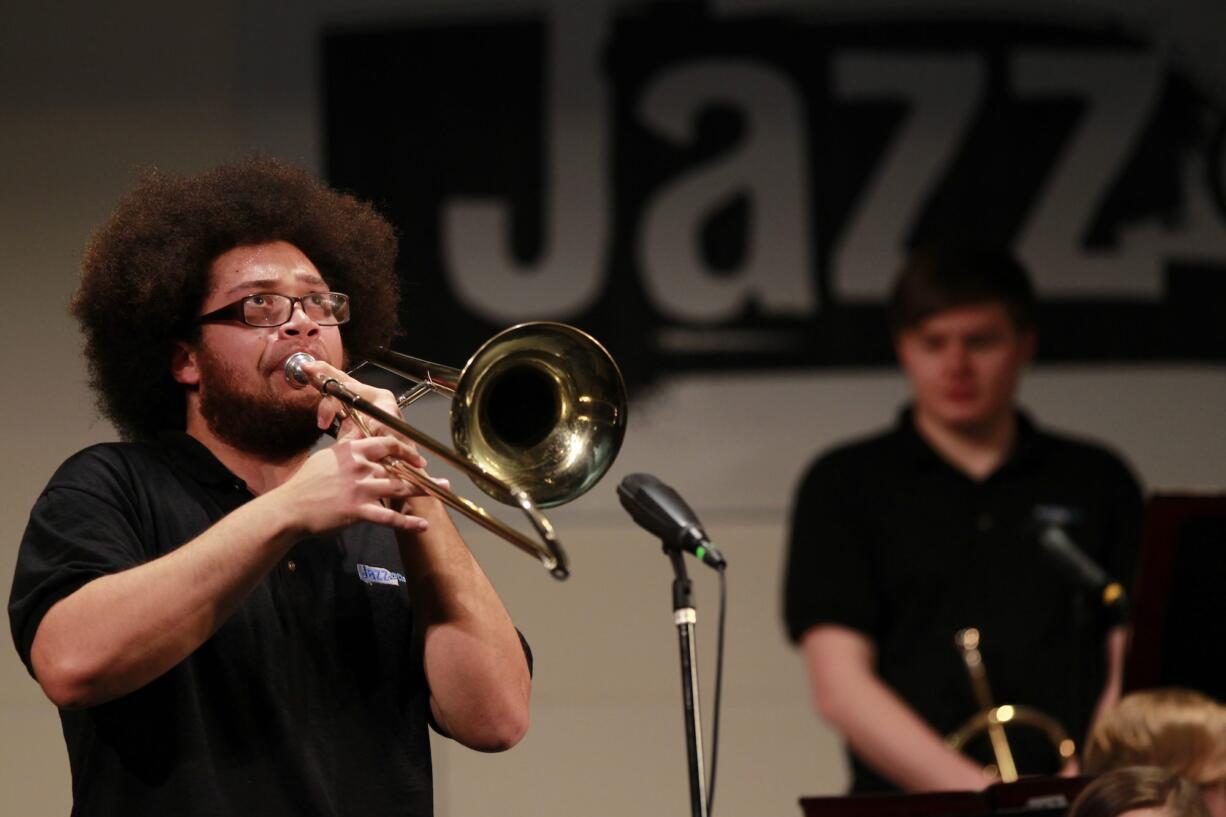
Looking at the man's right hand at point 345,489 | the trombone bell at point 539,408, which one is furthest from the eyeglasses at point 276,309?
the man's right hand at point 345,489

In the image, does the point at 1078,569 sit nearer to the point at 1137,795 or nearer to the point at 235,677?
the point at 1137,795

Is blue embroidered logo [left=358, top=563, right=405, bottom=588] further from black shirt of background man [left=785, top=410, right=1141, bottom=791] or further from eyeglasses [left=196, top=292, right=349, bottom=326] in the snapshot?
black shirt of background man [left=785, top=410, right=1141, bottom=791]

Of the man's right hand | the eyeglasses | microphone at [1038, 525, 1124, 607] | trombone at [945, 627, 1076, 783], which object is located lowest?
trombone at [945, 627, 1076, 783]

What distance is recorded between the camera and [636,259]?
554 cm

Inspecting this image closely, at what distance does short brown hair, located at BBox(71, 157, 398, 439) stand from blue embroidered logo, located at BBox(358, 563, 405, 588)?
449 millimetres

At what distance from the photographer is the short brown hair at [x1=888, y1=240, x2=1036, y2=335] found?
5.29 meters

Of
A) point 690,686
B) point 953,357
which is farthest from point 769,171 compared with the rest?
point 690,686

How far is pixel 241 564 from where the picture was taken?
7.32 feet

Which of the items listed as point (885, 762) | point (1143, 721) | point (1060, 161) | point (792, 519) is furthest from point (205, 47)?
point (1143, 721)

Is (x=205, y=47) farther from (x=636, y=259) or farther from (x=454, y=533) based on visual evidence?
(x=454, y=533)

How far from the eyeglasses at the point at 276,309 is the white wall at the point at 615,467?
2.69 m

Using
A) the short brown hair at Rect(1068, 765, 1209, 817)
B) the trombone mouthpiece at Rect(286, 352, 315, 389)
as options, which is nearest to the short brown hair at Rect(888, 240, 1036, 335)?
the short brown hair at Rect(1068, 765, 1209, 817)

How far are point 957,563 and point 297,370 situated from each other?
3013 mm

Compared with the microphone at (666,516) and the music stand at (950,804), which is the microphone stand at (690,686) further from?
the music stand at (950,804)
